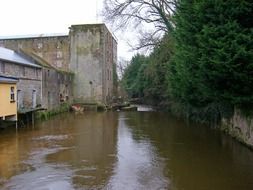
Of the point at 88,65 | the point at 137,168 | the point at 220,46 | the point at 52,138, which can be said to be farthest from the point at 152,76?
the point at 137,168

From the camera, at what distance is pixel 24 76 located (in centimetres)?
2611

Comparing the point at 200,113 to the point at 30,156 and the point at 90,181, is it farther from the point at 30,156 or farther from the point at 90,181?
the point at 90,181

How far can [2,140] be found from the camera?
1664cm

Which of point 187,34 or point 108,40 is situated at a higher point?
point 108,40

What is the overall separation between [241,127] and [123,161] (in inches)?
249

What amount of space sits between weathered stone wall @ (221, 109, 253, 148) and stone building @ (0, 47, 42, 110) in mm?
14001

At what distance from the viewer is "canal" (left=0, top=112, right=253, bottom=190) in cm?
938

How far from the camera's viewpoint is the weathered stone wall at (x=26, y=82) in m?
23.6

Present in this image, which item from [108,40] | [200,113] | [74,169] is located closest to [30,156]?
[74,169]

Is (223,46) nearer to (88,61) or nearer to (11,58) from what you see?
(11,58)

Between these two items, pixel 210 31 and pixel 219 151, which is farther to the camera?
pixel 219 151

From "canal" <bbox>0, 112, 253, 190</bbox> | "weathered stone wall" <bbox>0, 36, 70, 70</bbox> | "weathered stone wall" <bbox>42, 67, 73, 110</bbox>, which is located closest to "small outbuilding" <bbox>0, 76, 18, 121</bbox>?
"canal" <bbox>0, 112, 253, 190</bbox>

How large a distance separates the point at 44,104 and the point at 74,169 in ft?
67.8

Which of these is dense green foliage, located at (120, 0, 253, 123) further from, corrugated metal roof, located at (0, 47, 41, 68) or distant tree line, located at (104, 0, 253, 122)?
corrugated metal roof, located at (0, 47, 41, 68)
